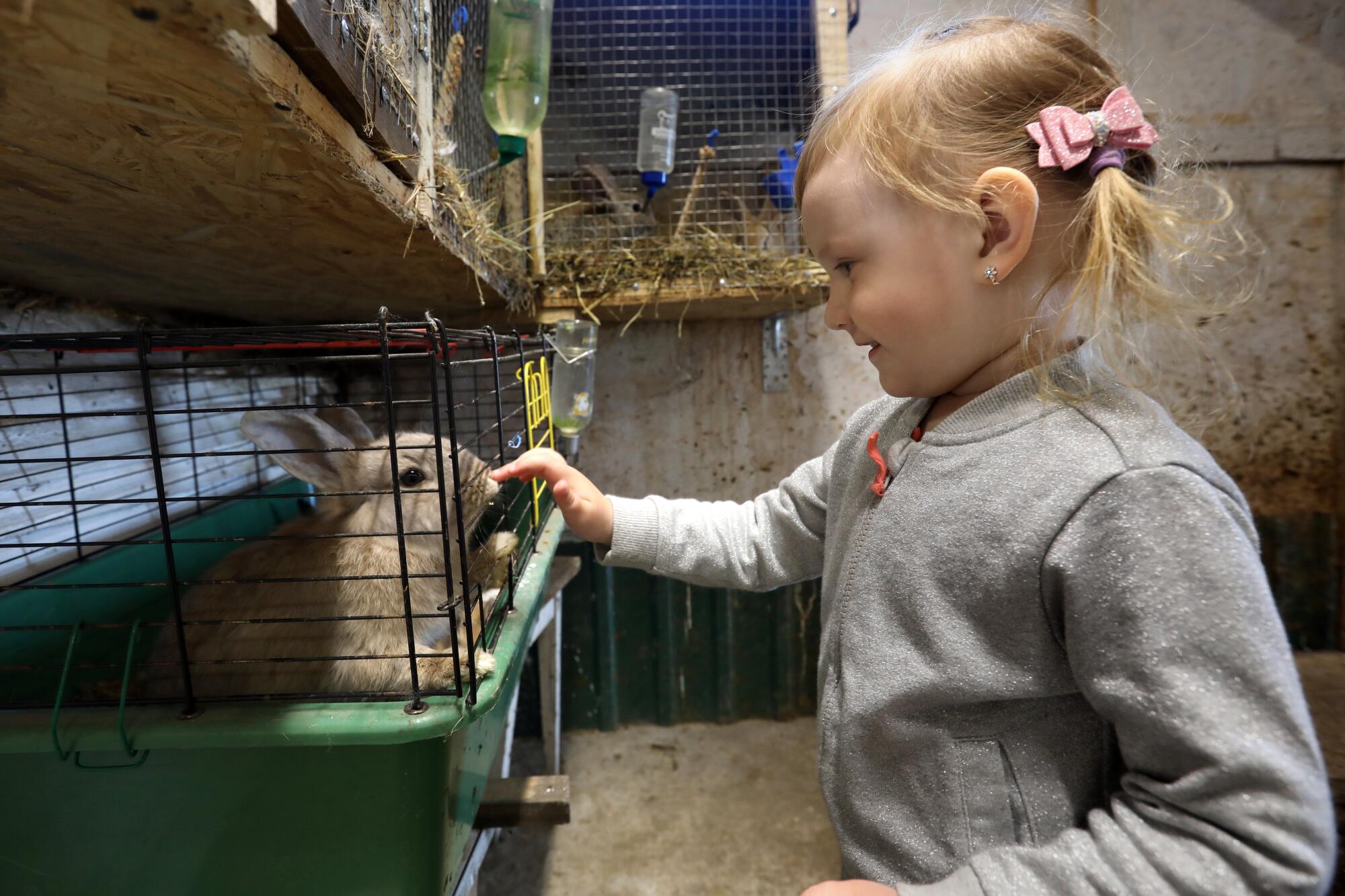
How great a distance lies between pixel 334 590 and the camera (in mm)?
1099

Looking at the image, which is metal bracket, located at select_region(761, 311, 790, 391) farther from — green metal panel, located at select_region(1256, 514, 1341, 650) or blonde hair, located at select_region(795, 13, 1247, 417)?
green metal panel, located at select_region(1256, 514, 1341, 650)

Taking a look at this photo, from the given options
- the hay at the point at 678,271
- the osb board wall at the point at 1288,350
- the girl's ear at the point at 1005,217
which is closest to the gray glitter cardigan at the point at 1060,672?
the girl's ear at the point at 1005,217

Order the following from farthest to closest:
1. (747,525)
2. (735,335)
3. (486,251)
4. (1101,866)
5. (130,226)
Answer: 1. (735,335)
2. (486,251)
3. (747,525)
4. (130,226)
5. (1101,866)

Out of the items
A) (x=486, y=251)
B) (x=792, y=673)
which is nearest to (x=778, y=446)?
(x=792, y=673)

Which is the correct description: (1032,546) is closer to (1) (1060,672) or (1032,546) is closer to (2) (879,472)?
(1) (1060,672)

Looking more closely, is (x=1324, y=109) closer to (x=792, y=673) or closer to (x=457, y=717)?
(x=792, y=673)

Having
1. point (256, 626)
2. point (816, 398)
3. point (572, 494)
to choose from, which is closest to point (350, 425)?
point (256, 626)

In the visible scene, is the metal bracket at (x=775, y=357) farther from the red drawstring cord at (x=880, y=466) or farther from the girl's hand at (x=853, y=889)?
the girl's hand at (x=853, y=889)

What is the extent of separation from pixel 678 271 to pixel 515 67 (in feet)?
2.08

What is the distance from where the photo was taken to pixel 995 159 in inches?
27.3

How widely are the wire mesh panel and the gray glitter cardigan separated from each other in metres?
1.43

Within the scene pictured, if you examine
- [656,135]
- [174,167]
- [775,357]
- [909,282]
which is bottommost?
[775,357]

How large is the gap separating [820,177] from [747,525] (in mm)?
528

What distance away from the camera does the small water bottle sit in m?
1.99
